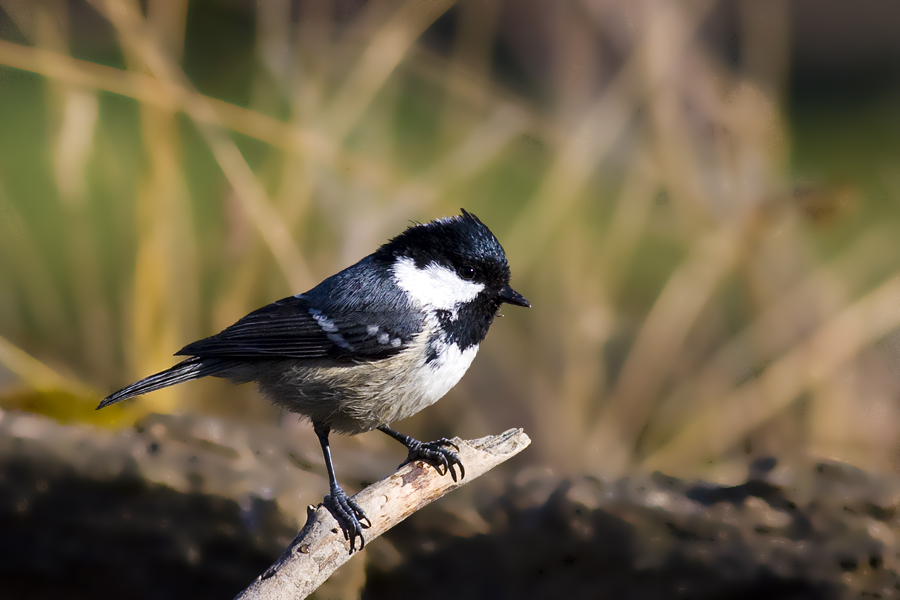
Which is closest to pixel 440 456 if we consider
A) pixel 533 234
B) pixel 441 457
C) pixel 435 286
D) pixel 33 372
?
pixel 441 457

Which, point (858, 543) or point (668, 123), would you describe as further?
point (668, 123)

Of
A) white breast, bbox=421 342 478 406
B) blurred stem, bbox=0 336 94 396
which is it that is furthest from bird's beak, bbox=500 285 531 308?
blurred stem, bbox=0 336 94 396

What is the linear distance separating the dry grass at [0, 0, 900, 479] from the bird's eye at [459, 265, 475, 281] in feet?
2.54

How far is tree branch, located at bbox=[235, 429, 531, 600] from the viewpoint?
1.24 metres

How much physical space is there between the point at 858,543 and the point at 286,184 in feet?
5.80

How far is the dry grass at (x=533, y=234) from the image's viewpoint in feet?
7.39

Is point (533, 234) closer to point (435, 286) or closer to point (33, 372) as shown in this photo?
point (435, 286)

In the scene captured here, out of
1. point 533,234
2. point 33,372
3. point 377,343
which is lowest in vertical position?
point 377,343

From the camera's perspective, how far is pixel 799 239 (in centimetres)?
254

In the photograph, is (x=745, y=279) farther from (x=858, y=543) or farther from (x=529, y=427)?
(x=858, y=543)

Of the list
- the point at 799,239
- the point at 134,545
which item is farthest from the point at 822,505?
the point at 134,545

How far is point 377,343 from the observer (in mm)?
1450

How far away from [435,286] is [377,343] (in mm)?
159

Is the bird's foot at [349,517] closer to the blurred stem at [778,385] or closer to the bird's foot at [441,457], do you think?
the bird's foot at [441,457]
